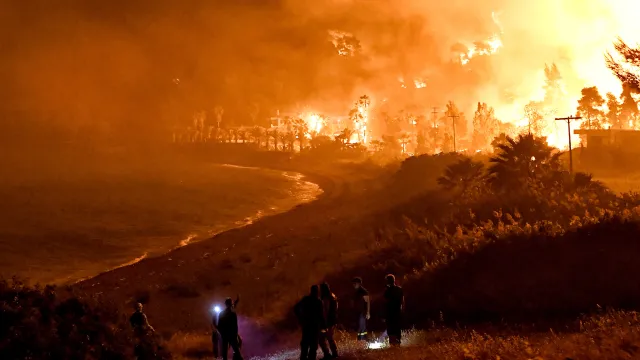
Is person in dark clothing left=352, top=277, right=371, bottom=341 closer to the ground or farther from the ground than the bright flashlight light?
farther from the ground

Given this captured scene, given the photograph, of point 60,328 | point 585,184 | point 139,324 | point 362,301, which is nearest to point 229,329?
point 139,324

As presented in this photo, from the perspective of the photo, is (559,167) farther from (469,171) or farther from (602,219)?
(602,219)

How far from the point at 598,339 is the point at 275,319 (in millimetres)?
12563

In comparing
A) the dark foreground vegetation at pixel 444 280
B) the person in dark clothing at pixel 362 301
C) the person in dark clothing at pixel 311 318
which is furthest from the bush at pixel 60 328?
the person in dark clothing at pixel 362 301

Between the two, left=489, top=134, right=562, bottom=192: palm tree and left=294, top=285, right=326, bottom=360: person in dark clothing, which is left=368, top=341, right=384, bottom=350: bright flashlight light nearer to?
left=294, top=285, right=326, bottom=360: person in dark clothing

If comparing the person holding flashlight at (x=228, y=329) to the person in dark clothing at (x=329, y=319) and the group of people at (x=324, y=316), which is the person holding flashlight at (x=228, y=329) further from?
the person in dark clothing at (x=329, y=319)

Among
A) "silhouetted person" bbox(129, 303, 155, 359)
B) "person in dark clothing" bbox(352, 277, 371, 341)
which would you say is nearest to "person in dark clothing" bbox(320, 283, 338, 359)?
"person in dark clothing" bbox(352, 277, 371, 341)

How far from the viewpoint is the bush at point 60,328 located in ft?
33.0

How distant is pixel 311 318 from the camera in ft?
37.4

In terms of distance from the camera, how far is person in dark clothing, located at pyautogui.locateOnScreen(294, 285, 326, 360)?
11.4m

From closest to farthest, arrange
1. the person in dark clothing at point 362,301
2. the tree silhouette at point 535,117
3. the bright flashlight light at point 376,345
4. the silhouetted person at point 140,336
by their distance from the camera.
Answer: the silhouetted person at point 140,336, the bright flashlight light at point 376,345, the person in dark clothing at point 362,301, the tree silhouette at point 535,117

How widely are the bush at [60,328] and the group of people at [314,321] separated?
0.73 metres

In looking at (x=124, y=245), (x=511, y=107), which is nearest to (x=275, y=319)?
(x=124, y=245)

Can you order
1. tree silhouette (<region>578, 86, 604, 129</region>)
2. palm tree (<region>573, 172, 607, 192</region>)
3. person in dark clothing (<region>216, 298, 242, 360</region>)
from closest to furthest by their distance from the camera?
1. person in dark clothing (<region>216, 298, 242, 360</region>)
2. palm tree (<region>573, 172, 607, 192</region>)
3. tree silhouette (<region>578, 86, 604, 129</region>)
